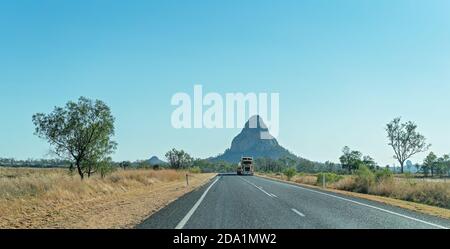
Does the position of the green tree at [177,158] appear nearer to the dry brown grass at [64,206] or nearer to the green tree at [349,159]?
the green tree at [349,159]

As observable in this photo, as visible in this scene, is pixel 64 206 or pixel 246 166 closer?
pixel 64 206

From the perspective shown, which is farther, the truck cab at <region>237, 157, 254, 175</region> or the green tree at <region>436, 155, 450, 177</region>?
the green tree at <region>436, 155, 450, 177</region>

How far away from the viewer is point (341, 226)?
11.7m

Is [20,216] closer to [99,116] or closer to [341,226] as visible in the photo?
[341,226]

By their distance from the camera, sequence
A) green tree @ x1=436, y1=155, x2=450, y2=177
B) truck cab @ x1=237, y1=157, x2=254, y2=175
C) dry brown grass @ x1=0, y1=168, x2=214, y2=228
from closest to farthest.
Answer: dry brown grass @ x1=0, y1=168, x2=214, y2=228 < truck cab @ x1=237, y1=157, x2=254, y2=175 < green tree @ x1=436, y1=155, x2=450, y2=177

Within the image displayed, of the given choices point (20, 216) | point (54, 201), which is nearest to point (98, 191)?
point (54, 201)

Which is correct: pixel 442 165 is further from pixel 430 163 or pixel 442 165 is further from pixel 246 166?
pixel 246 166

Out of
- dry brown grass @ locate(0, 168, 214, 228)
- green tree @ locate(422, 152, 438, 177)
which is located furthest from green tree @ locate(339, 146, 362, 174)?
dry brown grass @ locate(0, 168, 214, 228)

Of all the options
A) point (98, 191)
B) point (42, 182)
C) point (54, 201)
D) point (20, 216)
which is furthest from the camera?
point (98, 191)

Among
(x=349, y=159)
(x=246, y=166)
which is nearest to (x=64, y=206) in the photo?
(x=246, y=166)

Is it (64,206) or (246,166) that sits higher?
(246,166)

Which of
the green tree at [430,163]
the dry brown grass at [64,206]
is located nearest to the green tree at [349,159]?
the green tree at [430,163]

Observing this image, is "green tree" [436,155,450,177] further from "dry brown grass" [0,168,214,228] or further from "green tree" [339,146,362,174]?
"dry brown grass" [0,168,214,228]
